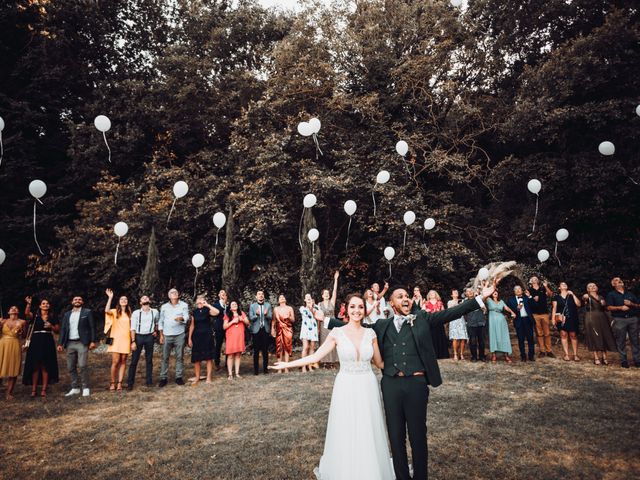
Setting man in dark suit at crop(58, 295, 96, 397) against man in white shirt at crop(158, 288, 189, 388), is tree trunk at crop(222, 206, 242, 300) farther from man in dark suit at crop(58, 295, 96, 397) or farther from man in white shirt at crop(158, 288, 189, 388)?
man in dark suit at crop(58, 295, 96, 397)

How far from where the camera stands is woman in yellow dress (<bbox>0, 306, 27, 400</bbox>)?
737cm

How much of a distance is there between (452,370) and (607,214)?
9486mm

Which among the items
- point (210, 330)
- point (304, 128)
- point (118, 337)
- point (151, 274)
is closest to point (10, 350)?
point (118, 337)

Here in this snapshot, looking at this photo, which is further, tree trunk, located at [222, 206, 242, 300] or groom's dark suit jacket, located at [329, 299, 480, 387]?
tree trunk, located at [222, 206, 242, 300]

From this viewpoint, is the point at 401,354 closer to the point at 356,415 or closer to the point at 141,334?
the point at 356,415

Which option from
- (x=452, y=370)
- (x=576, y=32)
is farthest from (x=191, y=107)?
(x=576, y=32)

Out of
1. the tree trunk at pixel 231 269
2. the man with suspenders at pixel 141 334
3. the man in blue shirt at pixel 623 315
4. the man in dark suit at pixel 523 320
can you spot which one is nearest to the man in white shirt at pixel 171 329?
the man with suspenders at pixel 141 334

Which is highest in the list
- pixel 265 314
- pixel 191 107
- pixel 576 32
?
pixel 576 32

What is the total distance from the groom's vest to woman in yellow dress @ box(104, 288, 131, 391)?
6.41 meters

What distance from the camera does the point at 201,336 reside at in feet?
27.1

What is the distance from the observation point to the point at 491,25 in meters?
16.5

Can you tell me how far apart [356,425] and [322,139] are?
43.8ft

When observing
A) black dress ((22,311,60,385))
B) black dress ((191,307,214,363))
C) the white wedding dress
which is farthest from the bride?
black dress ((22,311,60,385))

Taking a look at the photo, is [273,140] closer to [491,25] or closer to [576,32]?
[491,25]
